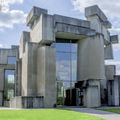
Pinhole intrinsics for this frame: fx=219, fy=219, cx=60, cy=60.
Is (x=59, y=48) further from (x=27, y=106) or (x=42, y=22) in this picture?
(x=27, y=106)

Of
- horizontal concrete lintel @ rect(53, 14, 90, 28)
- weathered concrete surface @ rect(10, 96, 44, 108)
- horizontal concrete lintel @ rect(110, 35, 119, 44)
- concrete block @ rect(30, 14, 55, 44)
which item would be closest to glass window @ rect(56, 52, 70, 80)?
concrete block @ rect(30, 14, 55, 44)

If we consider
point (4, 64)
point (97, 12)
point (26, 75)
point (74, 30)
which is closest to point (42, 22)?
point (74, 30)

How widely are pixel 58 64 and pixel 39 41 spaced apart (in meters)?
4.25

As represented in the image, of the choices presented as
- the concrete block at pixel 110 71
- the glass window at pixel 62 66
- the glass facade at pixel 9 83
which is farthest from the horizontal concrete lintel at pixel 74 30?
the glass facade at pixel 9 83

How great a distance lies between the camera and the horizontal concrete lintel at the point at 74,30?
96.7ft

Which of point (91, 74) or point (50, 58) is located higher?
point (50, 58)

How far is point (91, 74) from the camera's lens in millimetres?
30812

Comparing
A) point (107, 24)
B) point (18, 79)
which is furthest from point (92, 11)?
point (18, 79)

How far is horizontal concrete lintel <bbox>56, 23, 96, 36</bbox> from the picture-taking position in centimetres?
2948

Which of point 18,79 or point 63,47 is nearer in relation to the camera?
point 63,47

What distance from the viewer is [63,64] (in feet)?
103

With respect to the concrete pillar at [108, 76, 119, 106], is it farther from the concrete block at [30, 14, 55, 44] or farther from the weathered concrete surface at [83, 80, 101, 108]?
the concrete block at [30, 14, 55, 44]

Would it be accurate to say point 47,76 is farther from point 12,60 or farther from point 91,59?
point 12,60

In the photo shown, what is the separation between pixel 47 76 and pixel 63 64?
15.0 feet
